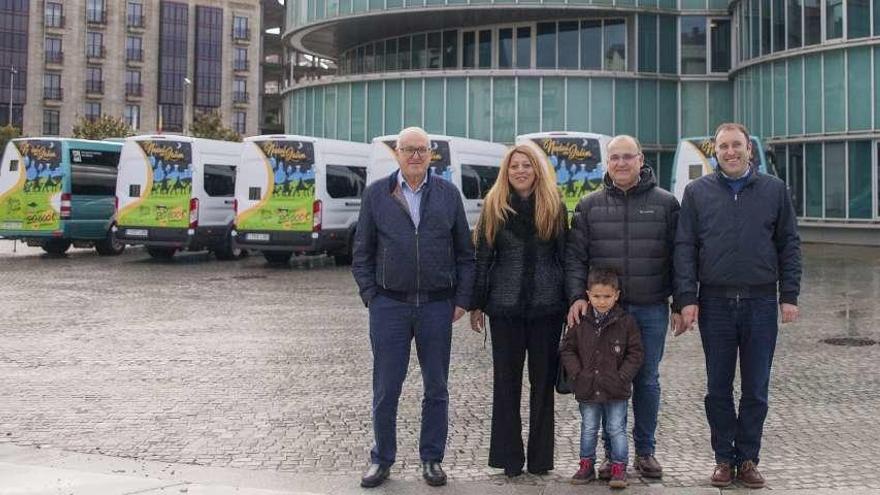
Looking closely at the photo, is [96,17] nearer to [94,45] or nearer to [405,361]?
[94,45]

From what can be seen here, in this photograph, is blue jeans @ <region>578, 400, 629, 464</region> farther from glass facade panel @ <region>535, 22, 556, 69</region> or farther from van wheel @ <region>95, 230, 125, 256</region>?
glass facade panel @ <region>535, 22, 556, 69</region>

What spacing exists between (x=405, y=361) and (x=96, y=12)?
9042cm

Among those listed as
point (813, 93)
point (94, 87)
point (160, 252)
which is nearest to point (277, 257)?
point (160, 252)

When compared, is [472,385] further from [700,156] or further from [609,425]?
[700,156]

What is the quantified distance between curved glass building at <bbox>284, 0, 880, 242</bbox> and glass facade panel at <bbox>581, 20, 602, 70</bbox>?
36 millimetres

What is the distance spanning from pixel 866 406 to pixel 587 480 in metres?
3.03

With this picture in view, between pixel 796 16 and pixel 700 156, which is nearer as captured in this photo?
pixel 700 156

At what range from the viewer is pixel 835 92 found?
26688 mm

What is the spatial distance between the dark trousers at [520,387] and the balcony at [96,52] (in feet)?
292

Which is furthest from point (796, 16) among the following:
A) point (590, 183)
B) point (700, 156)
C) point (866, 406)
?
point (866, 406)

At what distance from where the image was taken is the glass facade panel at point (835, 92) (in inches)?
1040

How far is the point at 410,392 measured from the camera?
731 centimetres

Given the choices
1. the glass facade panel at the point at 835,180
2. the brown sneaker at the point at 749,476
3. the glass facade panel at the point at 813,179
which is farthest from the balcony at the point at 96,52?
the brown sneaker at the point at 749,476

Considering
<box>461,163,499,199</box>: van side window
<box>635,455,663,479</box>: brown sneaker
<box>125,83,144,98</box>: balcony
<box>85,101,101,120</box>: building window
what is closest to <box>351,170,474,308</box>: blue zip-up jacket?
<box>635,455,663,479</box>: brown sneaker
